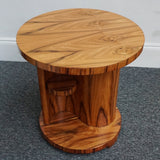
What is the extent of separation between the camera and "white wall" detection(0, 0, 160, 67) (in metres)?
1.96

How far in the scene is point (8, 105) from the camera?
1834mm

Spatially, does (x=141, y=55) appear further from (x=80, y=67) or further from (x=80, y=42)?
(x=80, y=67)

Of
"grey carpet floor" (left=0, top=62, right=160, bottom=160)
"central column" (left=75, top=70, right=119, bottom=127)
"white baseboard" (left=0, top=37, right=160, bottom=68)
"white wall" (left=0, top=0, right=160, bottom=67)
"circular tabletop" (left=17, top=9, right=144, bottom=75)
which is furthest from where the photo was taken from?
"white baseboard" (left=0, top=37, right=160, bottom=68)

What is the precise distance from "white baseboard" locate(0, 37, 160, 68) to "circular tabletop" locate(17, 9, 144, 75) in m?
0.74

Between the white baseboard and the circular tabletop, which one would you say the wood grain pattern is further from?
the white baseboard

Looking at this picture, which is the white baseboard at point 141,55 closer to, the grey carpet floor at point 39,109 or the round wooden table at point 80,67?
the grey carpet floor at point 39,109

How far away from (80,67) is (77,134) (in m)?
0.60

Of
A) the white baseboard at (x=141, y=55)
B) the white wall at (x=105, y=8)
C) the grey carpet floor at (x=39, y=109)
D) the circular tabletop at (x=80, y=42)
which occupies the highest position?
the circular tabletop at (x=80, y=42)

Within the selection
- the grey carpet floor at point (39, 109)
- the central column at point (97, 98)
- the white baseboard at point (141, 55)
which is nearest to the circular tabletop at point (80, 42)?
the central column at point (97, 98)

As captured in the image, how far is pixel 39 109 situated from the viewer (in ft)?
5.95

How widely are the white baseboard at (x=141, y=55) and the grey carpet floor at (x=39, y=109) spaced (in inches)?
2.3

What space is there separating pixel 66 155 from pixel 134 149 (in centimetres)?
40

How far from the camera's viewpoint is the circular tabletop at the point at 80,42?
1107 mm

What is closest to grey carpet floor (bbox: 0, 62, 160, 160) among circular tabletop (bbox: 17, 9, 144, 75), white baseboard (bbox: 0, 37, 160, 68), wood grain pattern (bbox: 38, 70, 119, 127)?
white baseboard (bbox: 0, 37, 160, 68)
